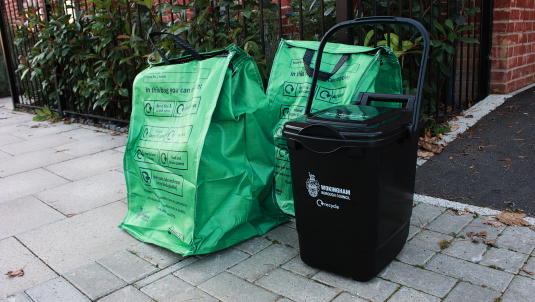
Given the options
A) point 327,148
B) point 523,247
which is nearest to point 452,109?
point 523,247

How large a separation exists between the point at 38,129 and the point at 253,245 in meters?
4.90

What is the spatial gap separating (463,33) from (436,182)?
2.19m

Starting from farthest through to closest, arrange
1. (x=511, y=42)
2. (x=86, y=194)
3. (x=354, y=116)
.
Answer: (x=511, y=42), (x=86, y=194), (x=354, y=116)

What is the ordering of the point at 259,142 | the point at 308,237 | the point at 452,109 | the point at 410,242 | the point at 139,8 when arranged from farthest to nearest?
the point at 139,8 < the point at 452,109 < the point at 259,142 < the point at 410,242 < the point at 308,237

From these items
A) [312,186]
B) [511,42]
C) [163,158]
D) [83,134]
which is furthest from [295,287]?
[83,134]

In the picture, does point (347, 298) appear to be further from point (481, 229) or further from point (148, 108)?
point (148, 108)

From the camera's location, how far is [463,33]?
426 centimetres

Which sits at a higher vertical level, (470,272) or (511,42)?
(511,42)

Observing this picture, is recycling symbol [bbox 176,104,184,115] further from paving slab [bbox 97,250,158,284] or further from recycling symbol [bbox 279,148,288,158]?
paving slab [bbox 97,250,158,284]

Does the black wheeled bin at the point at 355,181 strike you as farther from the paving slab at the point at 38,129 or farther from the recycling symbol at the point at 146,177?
the paving slab at the point at 38,129

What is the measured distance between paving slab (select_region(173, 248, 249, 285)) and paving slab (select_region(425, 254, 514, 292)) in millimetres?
981

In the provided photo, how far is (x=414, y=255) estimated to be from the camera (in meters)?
2.09

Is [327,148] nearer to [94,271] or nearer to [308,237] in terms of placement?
[308,237]

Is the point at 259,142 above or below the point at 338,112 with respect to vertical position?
below
